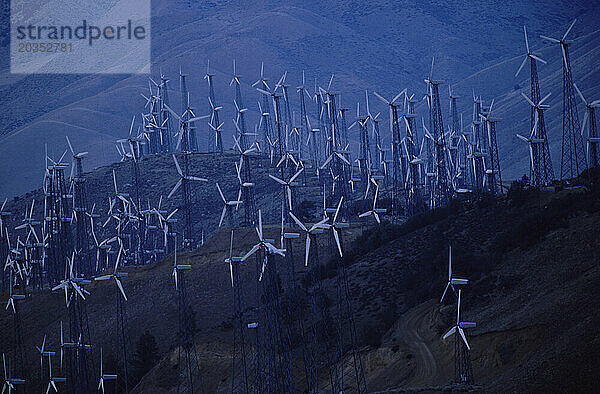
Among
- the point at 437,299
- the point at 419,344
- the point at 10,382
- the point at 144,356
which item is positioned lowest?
the point at 10,382

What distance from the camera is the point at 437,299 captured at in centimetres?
6631

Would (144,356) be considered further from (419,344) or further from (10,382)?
(419,344)

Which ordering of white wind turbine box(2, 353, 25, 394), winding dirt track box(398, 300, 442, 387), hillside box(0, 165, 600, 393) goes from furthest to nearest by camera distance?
white wind turbine box(2, 353, 25, 394) → winding dirt track box(398, 300, 442, 387) → hillside box(0, 165, 600, 393)

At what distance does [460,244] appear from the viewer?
73.2 metres

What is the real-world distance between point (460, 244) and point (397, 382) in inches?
757

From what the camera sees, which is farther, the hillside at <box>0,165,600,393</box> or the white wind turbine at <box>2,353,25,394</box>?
the white wind turbine at <box>2,353,25,394</box>

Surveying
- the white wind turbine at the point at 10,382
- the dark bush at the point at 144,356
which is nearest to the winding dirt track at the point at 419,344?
the dark bush at the point at 144,356

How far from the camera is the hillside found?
157 ft

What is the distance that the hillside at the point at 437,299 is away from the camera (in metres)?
47.8

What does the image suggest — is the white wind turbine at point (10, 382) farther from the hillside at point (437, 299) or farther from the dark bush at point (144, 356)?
the hillside at point (437, 299)

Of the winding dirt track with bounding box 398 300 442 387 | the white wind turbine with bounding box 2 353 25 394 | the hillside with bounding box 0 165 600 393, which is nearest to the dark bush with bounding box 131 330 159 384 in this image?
the hillside with bounding box 0 165 600 393

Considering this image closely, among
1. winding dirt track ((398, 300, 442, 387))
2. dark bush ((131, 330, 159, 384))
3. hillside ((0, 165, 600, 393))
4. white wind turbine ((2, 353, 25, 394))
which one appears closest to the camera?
hillside ((0, 165, 600, 393))

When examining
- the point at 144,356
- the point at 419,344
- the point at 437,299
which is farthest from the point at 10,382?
the point at 437,299

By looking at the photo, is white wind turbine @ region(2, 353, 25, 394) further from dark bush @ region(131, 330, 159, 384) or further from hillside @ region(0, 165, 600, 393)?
hillside @ region(0, 165, 600, 393)
